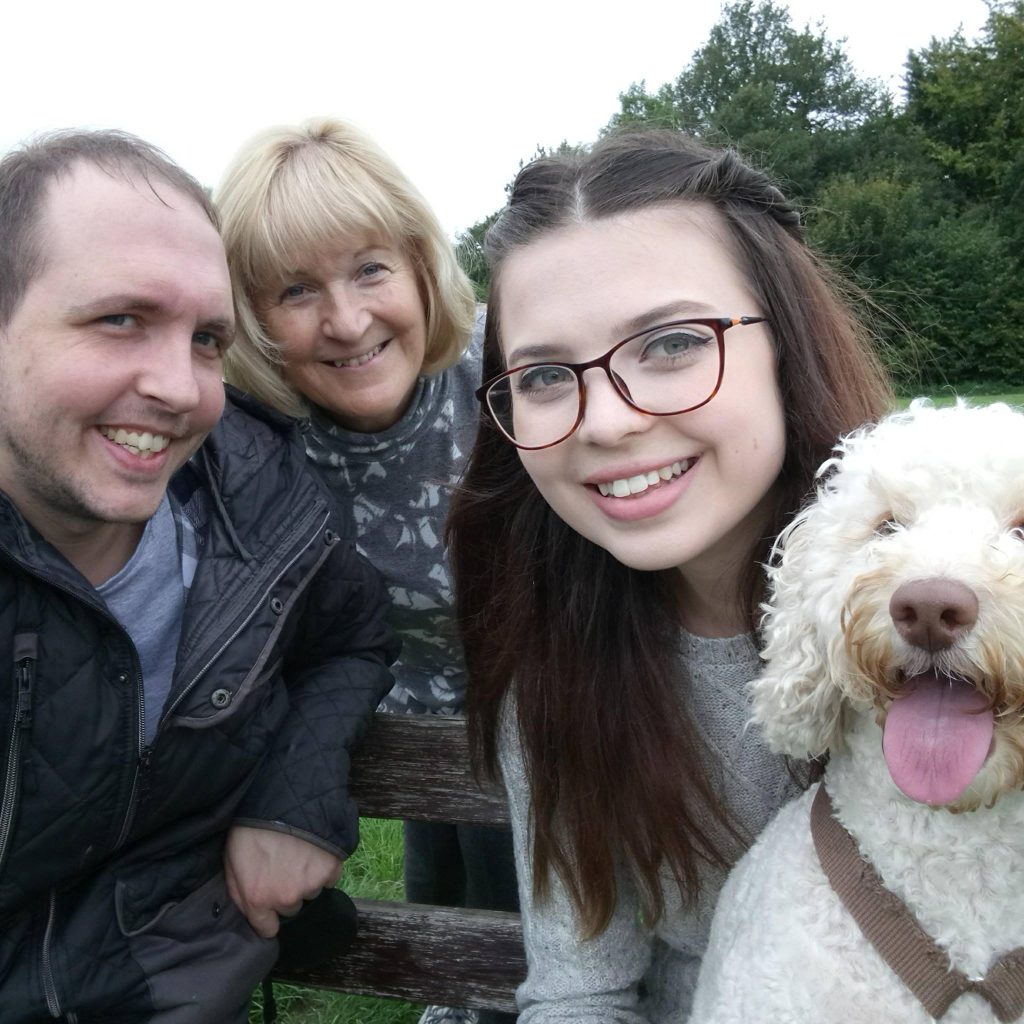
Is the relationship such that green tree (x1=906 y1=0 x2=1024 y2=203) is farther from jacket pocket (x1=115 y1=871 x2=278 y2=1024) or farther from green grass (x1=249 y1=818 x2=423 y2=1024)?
jacket pocket (x1=115 y1=871 x2=278 y2=1024)

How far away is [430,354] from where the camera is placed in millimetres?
2787

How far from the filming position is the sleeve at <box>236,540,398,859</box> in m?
1.94

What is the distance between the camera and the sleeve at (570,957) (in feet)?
6.09

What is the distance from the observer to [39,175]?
5.89ft

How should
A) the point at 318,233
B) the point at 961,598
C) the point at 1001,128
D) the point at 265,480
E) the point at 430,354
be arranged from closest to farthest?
the point at 961,598 < the point at 265,480 < the point at 318,233 < the point at 430,354 < the point at 1001,128

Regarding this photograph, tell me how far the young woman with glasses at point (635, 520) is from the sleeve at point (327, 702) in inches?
9.6

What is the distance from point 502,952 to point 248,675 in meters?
0.95

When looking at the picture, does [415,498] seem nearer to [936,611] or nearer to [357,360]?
[357,360]

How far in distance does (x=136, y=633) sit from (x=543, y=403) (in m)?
0.89

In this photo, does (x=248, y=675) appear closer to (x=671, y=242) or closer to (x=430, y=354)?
(x=671, y=242)

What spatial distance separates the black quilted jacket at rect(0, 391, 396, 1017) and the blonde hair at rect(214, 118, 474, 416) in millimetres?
413

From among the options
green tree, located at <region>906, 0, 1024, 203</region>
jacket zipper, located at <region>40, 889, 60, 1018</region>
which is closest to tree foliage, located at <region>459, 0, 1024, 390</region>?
green tree, located at <region>906, 0, 1024, 203</region>

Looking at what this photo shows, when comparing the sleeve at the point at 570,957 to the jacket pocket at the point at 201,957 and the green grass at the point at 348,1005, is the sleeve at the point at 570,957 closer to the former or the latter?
the jacket pocket at the point at 201,957

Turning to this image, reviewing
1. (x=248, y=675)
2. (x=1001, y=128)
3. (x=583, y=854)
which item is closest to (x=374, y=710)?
(x=248, y=675)
